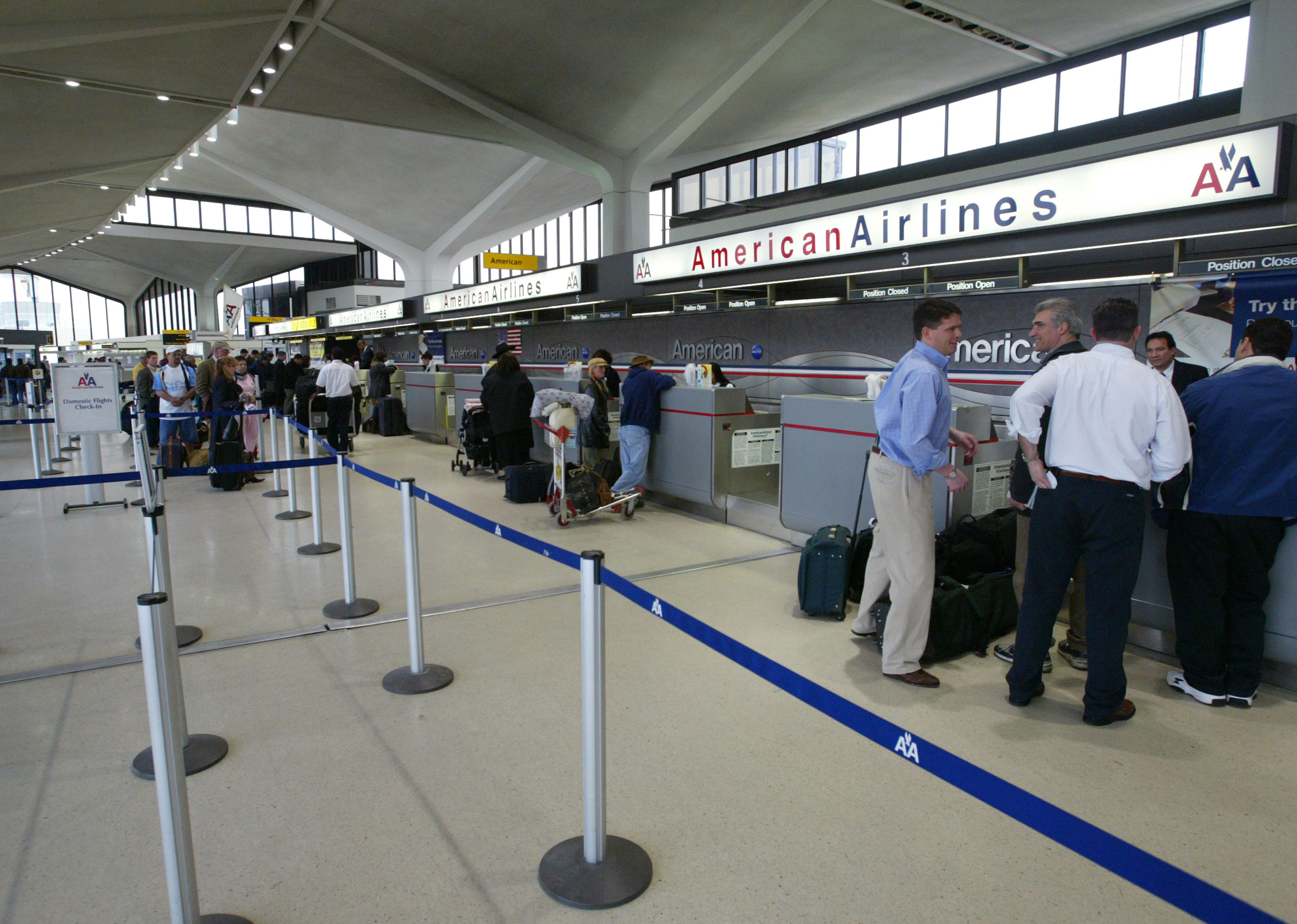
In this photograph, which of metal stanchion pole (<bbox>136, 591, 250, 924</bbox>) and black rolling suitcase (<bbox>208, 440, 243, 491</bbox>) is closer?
metal stanchion pole (<bbox>136, 591, 250, 924</bbox>)

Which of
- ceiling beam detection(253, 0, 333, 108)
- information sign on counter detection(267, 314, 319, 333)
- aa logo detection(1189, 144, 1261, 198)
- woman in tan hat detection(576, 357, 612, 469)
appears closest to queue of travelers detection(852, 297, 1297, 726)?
aa logo detection(1189, 144, 1261, 198)

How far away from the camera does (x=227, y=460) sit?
950cm

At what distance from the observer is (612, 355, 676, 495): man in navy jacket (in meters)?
7.89

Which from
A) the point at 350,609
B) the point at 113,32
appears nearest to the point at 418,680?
the point at 350,609

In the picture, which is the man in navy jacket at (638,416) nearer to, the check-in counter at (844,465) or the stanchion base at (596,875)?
the check-in counter at (844,465)

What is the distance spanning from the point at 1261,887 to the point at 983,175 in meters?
13.5

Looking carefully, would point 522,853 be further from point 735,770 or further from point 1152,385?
point 1152,385

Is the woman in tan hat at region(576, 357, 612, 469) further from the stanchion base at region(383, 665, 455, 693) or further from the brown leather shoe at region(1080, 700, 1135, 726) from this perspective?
the brown leather shoe at region(1080, 700, 1135, 726)

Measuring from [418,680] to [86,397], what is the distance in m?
7.39

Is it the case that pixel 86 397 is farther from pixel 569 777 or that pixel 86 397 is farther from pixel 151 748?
pixel 569 777

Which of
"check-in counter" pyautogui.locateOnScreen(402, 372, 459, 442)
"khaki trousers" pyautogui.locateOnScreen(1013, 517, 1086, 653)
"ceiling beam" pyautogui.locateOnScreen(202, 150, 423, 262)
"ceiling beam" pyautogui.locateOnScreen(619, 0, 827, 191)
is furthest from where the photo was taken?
"ceiling beam" pyautogui.locateOnScreen(202, 150, 423, 262)

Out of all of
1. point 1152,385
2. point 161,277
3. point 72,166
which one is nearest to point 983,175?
point 1152,385

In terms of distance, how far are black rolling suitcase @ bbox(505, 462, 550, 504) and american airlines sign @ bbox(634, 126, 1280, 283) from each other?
360 cm

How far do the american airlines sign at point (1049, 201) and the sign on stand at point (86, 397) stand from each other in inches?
302
